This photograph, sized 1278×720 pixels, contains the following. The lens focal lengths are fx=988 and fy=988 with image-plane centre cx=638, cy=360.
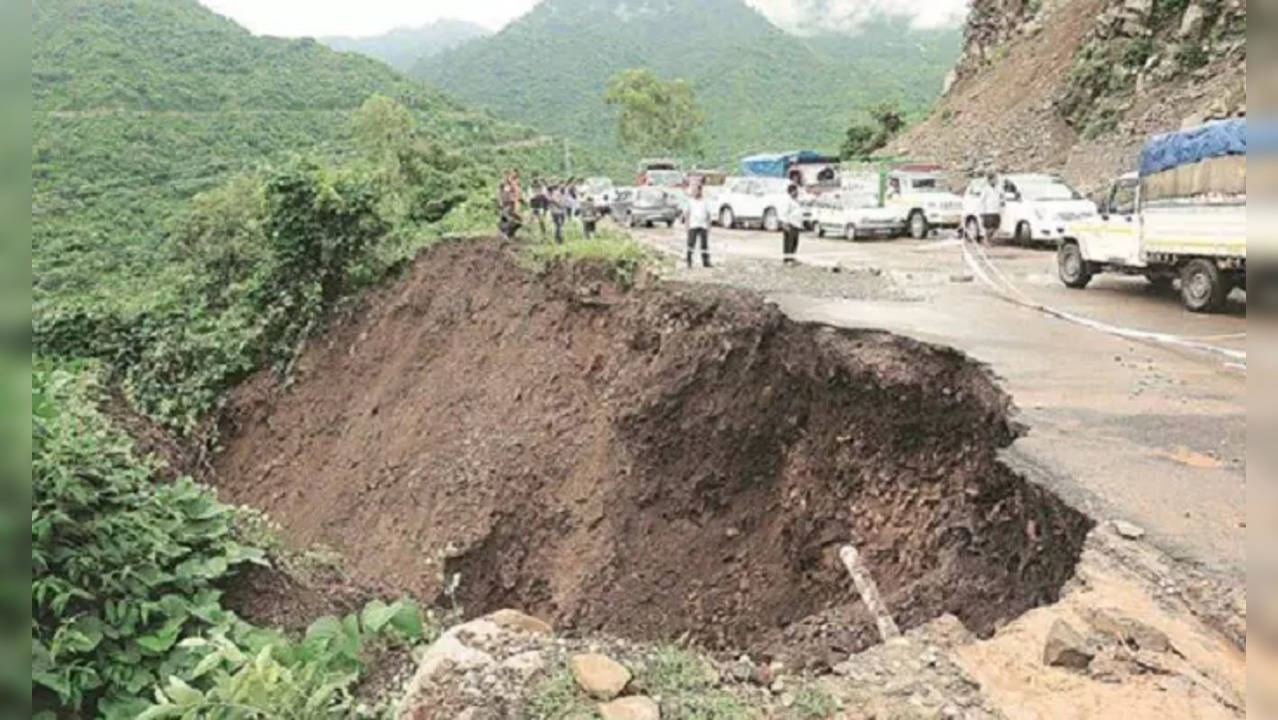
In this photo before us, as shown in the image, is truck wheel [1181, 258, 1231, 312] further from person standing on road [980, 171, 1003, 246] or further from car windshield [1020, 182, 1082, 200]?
car windshield [1020, 182, 1082, 200]

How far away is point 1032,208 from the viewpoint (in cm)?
2105

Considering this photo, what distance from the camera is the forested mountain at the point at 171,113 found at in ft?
66.5

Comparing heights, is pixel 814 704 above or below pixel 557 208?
below

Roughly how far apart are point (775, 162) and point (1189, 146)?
2501 centimetres

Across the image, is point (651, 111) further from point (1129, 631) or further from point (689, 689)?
point (689, 689)

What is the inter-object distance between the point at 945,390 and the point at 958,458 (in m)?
0.89

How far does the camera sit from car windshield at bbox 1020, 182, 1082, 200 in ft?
71.2

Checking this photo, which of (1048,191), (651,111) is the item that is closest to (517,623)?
(1048,191)

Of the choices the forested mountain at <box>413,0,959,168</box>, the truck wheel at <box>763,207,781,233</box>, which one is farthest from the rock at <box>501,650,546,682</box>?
the forested mountain at <box>413,0,959,168</box>

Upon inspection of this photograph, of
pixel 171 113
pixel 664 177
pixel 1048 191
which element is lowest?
pixel 1048 191

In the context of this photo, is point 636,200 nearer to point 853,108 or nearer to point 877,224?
point 877,224

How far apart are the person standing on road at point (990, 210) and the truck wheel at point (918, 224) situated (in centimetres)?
224

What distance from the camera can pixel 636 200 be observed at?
29703mm

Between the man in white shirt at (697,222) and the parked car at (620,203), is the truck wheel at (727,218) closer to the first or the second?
the parked car at (620,203)
